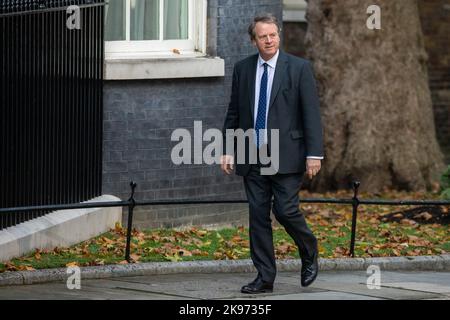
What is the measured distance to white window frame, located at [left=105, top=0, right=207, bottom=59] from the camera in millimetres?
14266

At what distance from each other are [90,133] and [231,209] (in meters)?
A: 2.33

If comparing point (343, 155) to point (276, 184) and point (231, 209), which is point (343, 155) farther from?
point (276, 184)

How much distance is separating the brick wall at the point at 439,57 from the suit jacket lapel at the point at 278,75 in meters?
14.8

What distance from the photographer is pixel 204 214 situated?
1489 cm

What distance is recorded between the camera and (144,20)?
14.5 meters

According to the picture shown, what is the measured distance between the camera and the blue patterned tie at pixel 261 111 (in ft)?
34.4

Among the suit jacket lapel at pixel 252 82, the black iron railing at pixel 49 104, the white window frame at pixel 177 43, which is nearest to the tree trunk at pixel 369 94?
the white window frame at pixel 177 43

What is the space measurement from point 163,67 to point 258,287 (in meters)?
4.15

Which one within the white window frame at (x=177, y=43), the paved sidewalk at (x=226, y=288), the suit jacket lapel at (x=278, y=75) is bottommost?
the paved sidewalk at (x=226, y=288)

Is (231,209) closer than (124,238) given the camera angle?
No

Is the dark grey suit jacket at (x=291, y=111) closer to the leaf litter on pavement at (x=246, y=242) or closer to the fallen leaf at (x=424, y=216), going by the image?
the leaf litter on pavement at (x=246, y=242)

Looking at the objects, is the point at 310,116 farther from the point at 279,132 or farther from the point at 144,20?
the point at 144,20
